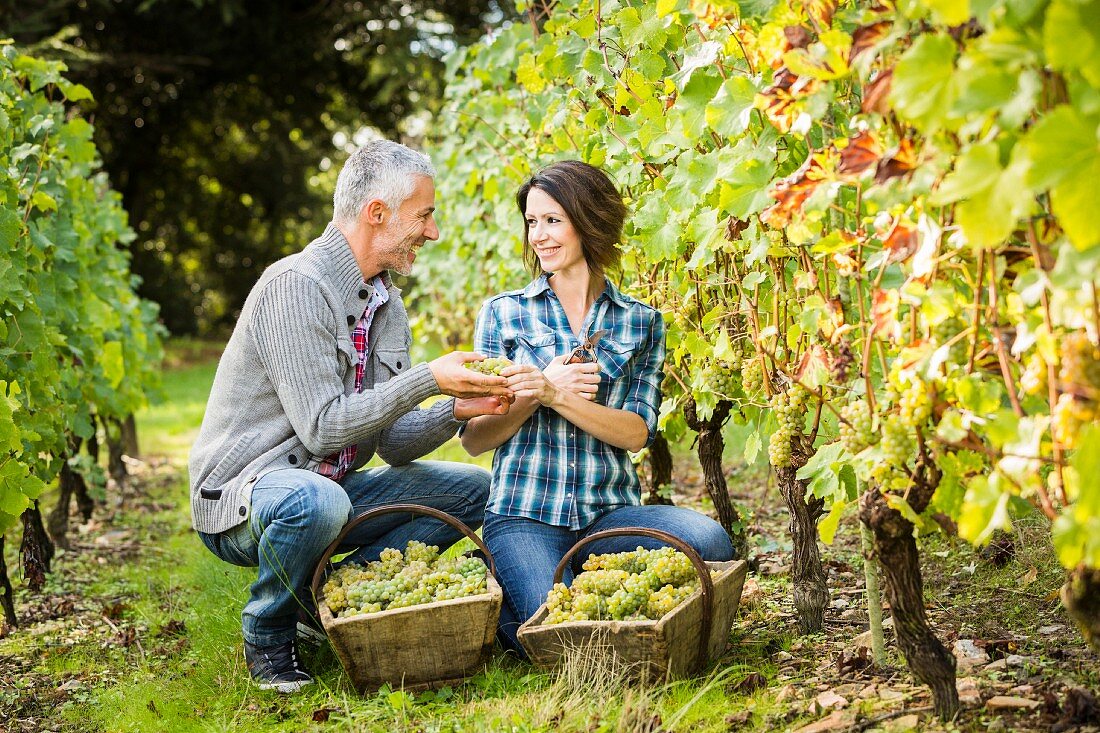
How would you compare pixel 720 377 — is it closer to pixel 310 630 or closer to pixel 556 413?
pixel 556 413

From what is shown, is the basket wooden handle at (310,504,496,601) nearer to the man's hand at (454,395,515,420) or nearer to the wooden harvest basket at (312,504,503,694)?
the wooden harvest basket at (312,504,503,694)

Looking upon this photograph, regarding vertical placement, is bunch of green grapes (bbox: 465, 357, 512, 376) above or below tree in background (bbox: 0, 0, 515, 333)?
below

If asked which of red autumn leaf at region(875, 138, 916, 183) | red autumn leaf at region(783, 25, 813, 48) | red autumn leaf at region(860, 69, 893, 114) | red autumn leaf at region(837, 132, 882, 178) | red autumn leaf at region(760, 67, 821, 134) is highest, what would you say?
red autumn leaf at region(783, 25, 813, 48)

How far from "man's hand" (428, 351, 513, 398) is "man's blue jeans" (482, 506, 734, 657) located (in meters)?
0.39

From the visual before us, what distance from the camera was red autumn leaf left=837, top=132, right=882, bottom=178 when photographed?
194cm

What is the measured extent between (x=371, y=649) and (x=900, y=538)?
128cm

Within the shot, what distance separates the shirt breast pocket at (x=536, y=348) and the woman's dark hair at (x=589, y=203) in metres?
0.26

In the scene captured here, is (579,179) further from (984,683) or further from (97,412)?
(97,412)

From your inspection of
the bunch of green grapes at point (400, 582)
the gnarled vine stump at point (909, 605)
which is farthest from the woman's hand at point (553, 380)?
the gnarled vine stump at point (909, 605)

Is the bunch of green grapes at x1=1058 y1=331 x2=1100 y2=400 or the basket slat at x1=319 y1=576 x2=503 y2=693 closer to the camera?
the bunch of green grapes at x1=1058 y1=331 x2=1100 y2=400

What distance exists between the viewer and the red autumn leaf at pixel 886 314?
202 cm

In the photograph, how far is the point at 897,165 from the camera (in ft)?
6.08

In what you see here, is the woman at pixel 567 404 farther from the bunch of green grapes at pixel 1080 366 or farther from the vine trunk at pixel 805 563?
the bunch of green grapes at pixel 1080 366

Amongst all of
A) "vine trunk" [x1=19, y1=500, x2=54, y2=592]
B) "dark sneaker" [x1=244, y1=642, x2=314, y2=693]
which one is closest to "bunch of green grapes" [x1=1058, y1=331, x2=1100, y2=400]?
"dark sneaker" [x1=244, y1=642, x2=314, y2=693]
